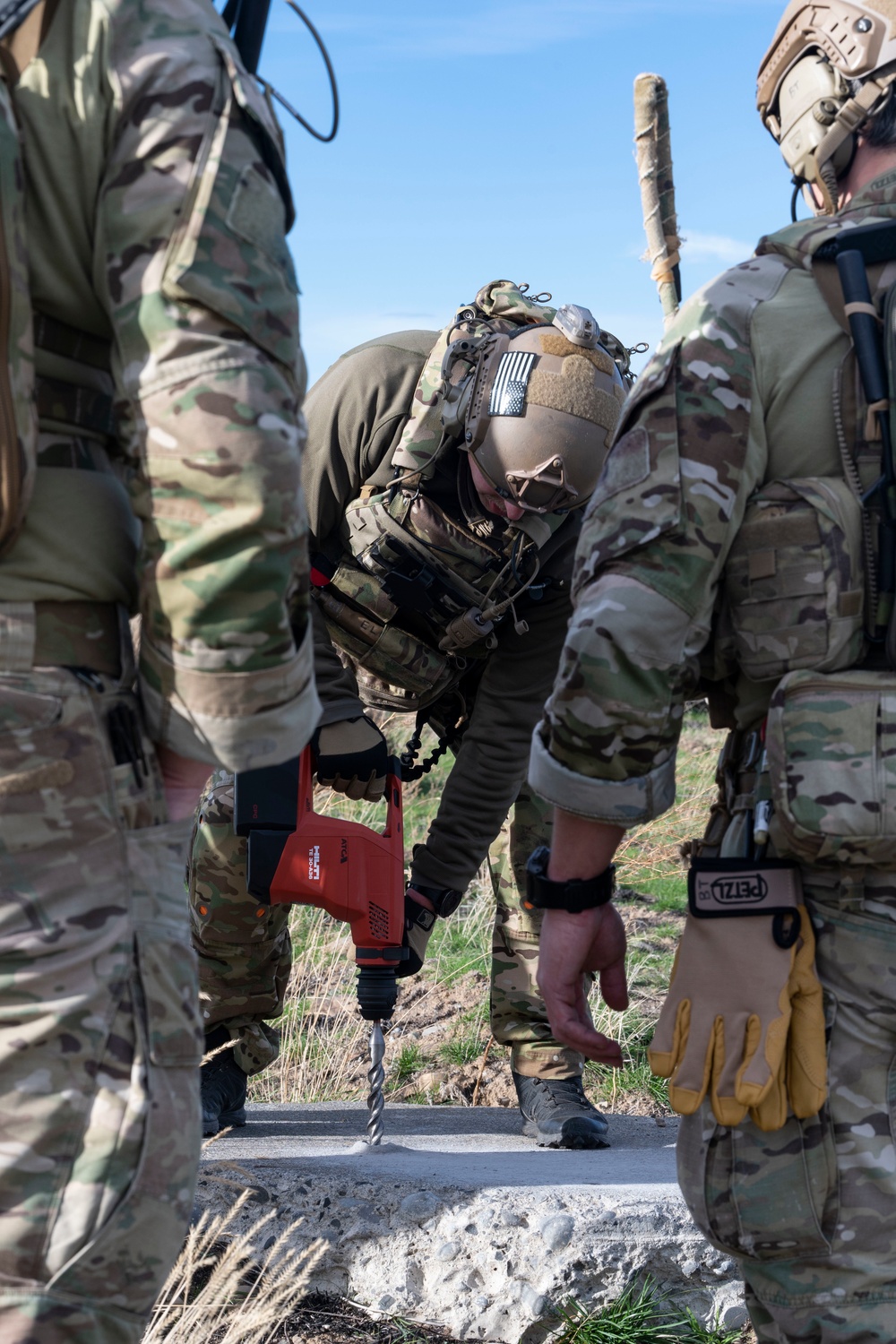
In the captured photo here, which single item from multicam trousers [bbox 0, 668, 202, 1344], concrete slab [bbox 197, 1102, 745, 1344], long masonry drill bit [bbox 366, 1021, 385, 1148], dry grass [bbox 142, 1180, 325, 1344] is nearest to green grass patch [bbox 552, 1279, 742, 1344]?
concrete slab [bbox 197, 1102, 745, 1344]

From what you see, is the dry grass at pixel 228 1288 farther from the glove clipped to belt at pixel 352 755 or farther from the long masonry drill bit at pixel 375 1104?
the glove clipped to belt at pixel 352 755

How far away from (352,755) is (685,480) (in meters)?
2.00

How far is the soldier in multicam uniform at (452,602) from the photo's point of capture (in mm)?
3672

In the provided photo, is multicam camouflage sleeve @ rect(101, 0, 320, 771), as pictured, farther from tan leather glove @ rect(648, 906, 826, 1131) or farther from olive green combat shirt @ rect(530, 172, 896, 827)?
tan leather glove @ rect(648, 906, 826, 1131)

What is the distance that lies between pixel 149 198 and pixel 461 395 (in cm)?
228

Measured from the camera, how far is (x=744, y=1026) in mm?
1774

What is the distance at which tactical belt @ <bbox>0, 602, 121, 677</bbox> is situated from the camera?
1.45 meters

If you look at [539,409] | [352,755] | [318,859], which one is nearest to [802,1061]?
[318,859]

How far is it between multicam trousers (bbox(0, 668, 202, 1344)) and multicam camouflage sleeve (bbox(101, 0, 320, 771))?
0.15m

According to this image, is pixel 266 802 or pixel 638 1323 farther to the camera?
pixel 266 802

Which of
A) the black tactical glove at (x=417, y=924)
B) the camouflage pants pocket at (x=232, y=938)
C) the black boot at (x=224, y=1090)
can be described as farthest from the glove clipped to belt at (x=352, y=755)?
the black boot at (x=224, y=1090)

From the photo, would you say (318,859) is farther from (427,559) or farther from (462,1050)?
(462,1050)

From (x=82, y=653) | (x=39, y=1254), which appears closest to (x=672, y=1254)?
(x=39, y=1254)

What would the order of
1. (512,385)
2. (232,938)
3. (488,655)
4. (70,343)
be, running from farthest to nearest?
(488,655) → (232,938) → (512,385) → (70,343)
